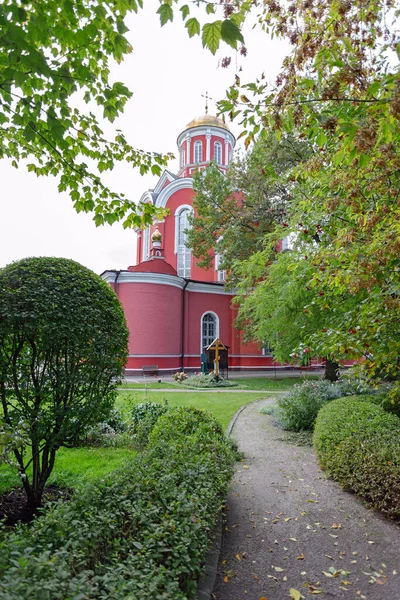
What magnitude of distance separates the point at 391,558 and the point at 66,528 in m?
2.92

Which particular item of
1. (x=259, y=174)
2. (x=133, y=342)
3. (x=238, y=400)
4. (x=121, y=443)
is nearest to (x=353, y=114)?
(x=121, y=443)

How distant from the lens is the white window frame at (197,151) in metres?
31.8

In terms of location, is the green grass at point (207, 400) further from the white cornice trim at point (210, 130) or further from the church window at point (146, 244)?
the white cornice trim at point (210, 130)

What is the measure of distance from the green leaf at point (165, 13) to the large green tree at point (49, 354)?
8.81 feet

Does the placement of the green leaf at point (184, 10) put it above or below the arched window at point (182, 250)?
below

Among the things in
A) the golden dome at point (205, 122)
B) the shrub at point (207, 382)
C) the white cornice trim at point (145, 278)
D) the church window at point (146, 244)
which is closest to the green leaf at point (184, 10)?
the shrub at point (207, 382)

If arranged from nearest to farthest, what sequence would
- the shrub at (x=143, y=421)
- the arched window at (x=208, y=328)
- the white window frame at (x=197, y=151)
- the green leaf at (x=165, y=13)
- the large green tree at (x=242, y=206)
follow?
the green leaf at (x=165, y=13) → the shrub at (x=143, y=421) → the large green tree at (x=242, y=206) → the arched window at (x=208, y=328) → the white window frame at (x=197, y=151)

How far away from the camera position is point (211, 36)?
251 centimetres

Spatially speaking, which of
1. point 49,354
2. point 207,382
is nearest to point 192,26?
point 49,354

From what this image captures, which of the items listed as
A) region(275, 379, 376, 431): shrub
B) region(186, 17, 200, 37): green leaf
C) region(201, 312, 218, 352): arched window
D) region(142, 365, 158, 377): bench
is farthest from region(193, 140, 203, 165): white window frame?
region(186, 17, 200, 37): green leaf


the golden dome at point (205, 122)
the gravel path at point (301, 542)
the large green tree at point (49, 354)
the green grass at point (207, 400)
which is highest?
the golden dome at point (205, 122)

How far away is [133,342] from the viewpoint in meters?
20.2

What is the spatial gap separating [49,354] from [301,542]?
3.22 m

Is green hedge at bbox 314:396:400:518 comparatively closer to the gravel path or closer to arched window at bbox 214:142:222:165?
the gravel path
